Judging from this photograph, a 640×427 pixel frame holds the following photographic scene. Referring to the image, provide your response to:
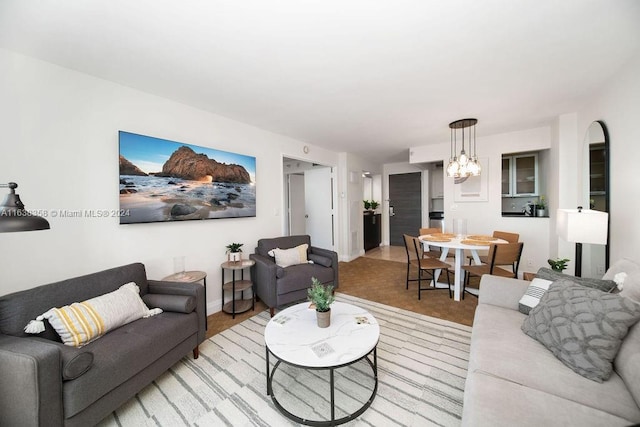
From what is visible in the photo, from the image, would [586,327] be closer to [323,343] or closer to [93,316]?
[323,343]

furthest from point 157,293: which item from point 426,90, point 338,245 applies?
point 338,245

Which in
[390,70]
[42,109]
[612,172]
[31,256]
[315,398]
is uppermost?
[390,70]

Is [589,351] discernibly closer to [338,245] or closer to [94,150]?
[94,150]

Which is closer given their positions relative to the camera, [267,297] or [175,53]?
[175,53]

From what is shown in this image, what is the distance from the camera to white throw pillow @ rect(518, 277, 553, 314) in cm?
174

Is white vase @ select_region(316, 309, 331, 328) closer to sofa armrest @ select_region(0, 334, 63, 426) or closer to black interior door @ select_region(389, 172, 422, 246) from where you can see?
sofa armrest @ select_region(0, 334, 63, 426)

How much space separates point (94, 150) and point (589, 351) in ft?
11.9

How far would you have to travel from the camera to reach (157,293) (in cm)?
211

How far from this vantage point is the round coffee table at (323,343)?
4.61 feet

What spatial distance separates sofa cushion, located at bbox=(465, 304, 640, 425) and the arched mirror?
182 cm

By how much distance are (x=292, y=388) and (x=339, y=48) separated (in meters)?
2.48

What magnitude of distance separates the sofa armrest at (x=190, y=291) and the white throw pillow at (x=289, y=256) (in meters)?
1.14

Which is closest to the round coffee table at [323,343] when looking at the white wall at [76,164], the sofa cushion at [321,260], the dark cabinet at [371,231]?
the sofa cushion at [321,260]

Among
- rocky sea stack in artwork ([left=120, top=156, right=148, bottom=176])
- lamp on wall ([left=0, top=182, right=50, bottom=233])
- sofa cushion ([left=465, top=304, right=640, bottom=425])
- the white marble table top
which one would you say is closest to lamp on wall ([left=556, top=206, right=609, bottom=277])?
sofa cushion ([left=465, top=304, right=640, bottom=425])
